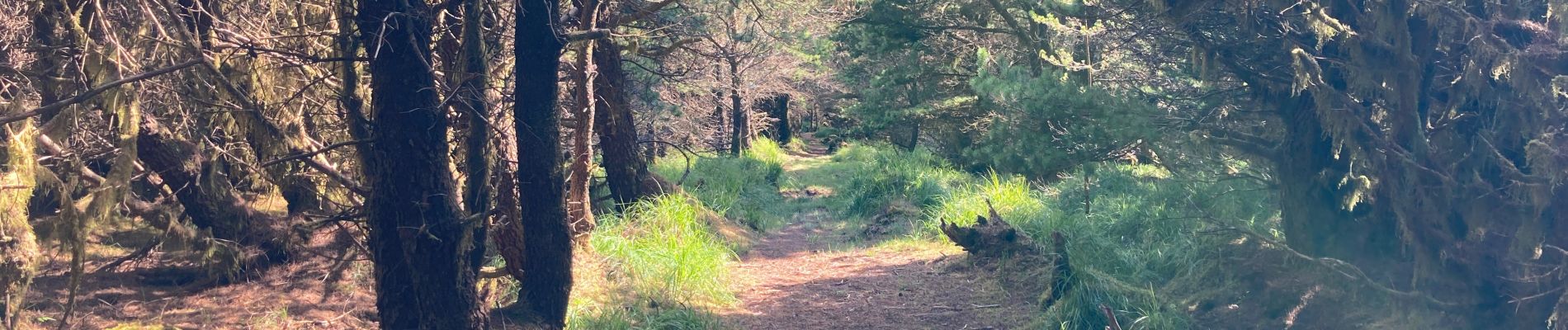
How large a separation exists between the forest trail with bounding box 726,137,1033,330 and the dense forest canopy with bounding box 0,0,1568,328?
0.44 ft

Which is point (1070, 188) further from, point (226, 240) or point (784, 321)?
point (226, 240)

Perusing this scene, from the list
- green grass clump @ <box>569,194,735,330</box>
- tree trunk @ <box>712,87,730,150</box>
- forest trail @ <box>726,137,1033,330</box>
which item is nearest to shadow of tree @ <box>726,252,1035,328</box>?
forest trail @ <box>726,137,1033,330</box>

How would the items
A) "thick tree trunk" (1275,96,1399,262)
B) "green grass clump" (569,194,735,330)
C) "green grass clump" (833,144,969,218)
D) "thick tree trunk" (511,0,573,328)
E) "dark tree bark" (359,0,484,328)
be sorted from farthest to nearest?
"green grass clump" (833,144,969,218) → "green grass clump" (569,194,735,330) → "thick tree trunk" (1275,96,1399,262) → "thick tree trunk" (511,0,573,328) → "dark tree bark" (359,0,484,328)

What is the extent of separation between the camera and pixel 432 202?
4.73 m

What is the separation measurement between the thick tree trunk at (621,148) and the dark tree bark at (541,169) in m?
5.08

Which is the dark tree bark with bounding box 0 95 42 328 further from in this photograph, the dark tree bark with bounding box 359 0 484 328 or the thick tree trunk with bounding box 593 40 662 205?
the thick tree trunk with bounding box 593 40 662 205

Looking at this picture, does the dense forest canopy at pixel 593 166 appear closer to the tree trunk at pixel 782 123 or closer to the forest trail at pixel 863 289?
the forest trail at pixel 863 289

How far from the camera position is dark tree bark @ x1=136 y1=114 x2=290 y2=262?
6.93 m

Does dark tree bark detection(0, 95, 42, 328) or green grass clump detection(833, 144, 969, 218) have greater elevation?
dark tree bark detection(0, 95, 42, 328)

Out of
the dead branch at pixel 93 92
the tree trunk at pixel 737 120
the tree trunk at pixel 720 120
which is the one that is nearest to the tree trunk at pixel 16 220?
the dead branch at pixel 93 92

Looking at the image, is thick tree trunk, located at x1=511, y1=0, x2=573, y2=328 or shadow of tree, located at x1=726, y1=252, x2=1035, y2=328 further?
shadow of tree, located at x1=726, y1=252, x2=1035, y2=328

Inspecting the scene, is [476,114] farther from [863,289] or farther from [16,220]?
[863,289]

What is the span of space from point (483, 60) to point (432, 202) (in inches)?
40.2

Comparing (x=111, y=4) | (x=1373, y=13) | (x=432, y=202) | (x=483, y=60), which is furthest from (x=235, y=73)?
Answer: (x=1373, y=13)
